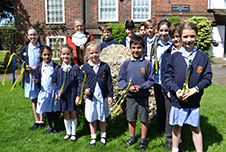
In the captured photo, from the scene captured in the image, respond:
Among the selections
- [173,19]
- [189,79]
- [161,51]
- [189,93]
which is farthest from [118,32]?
[189,93]

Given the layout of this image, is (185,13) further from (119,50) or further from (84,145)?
(84,145)

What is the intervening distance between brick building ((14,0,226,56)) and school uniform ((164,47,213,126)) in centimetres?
1207

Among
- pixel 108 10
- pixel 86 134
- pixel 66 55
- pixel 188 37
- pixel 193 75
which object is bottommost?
pixel 86 134

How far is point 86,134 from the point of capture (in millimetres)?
3902

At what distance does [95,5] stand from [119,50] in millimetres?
10456

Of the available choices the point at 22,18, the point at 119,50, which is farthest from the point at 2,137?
the point at 22,18

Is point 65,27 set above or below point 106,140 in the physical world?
above

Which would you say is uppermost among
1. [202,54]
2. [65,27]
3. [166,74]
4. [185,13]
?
[185,13]

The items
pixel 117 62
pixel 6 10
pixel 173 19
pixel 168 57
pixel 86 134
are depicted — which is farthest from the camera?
pixel 6 10

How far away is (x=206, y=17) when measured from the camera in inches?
563

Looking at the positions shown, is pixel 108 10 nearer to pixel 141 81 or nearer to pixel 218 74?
pixel 218 74

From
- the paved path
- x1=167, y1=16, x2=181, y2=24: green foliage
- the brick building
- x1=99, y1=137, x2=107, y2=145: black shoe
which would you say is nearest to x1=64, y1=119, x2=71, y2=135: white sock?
x1=99, y1=137, x2=107, y2=145: black shoe

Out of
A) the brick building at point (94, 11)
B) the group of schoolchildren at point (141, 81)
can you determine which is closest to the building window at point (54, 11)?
the brick building at point (94, 11)

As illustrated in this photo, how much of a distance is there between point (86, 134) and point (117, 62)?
1614 millimetres
